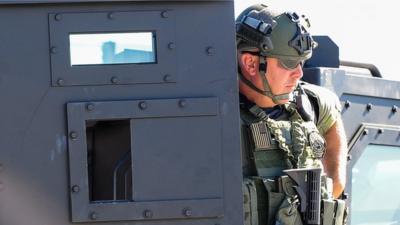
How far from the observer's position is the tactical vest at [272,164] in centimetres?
377

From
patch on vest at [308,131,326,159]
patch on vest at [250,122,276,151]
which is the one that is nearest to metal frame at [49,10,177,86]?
patch on vest at [250,122,276,151]

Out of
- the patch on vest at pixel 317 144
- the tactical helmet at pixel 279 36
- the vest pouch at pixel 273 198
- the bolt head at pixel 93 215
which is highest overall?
the tactical helmet at pixel 279 36

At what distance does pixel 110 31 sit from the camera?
312 cm

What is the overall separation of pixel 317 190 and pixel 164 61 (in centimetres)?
95

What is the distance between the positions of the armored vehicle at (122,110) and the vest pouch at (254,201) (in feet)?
1.74

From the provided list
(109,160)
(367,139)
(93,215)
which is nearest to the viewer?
(93,215)

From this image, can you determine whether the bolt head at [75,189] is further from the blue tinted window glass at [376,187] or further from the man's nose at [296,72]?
the blue tinted window glass at [376,187]

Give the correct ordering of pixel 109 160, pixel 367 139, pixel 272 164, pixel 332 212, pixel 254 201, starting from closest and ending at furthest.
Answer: pixel 109 160 → pixel 254 201 → pixel 272 164 → pixel 332 212 → pixel 367 139

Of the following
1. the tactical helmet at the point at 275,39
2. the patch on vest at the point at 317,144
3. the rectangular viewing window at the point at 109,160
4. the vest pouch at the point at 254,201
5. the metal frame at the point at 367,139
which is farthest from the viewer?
the metal frame at the point at 367,139

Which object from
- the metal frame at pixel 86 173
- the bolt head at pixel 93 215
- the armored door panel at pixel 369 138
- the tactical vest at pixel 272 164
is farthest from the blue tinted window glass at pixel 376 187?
the bolt head at pixel 93 215

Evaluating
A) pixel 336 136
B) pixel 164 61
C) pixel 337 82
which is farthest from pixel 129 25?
pixel 337 82

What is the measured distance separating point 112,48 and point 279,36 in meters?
0.95

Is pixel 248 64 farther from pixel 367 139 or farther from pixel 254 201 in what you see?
pixel 367 139

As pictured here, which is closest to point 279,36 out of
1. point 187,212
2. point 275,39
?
point 275,39
